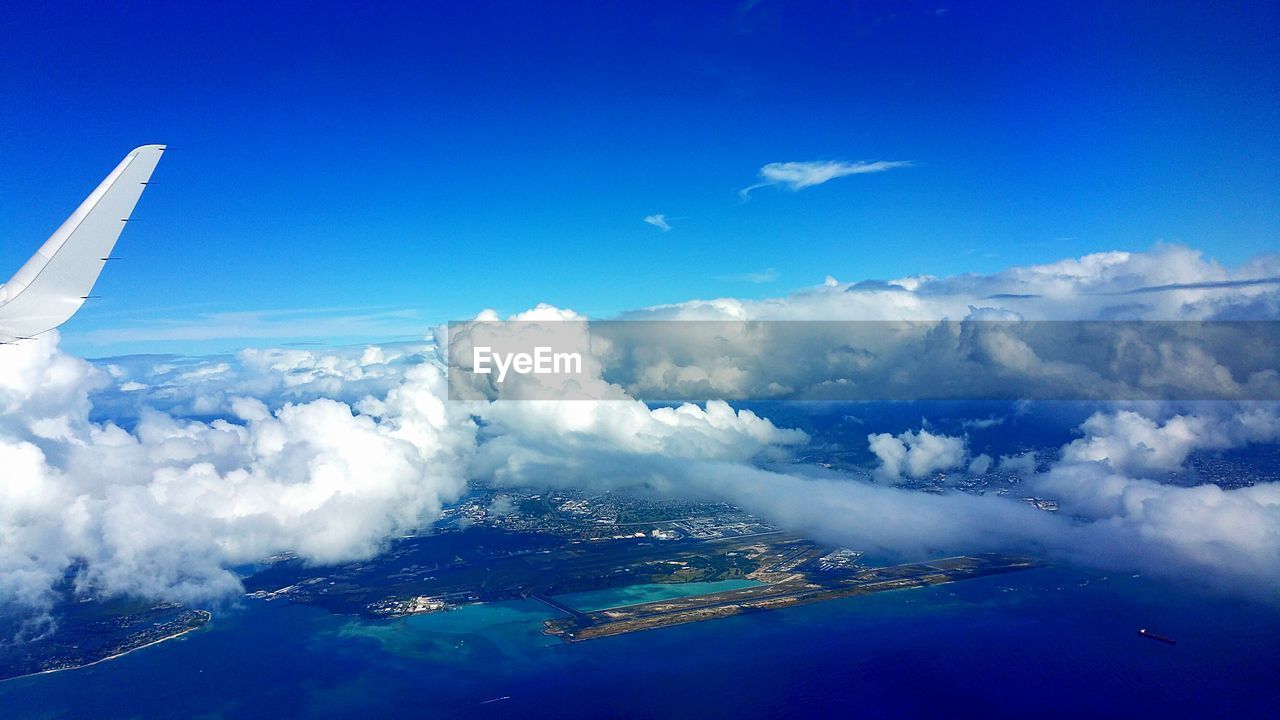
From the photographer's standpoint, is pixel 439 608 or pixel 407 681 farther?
pixel 439 608

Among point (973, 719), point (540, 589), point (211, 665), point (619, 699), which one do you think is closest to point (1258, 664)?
point (973, 719)

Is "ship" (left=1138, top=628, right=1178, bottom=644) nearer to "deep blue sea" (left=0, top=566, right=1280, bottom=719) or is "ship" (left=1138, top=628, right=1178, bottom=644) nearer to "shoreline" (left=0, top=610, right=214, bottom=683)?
"deep blue sea" (left=0, top=566, right=1280, bottom=719)

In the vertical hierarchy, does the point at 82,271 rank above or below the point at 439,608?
above

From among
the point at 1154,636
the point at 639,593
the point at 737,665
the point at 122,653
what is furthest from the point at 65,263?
the point at 1154,636

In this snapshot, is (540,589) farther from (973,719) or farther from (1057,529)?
(1057,529)

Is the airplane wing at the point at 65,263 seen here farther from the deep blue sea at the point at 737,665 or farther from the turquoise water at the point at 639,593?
the turquoise water at the point at 639,593

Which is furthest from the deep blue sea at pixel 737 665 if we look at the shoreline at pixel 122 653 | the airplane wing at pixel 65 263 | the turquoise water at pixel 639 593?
the airplane wing at pixel 65 263

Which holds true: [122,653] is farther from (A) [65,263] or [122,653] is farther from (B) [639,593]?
(A) [65,263]
